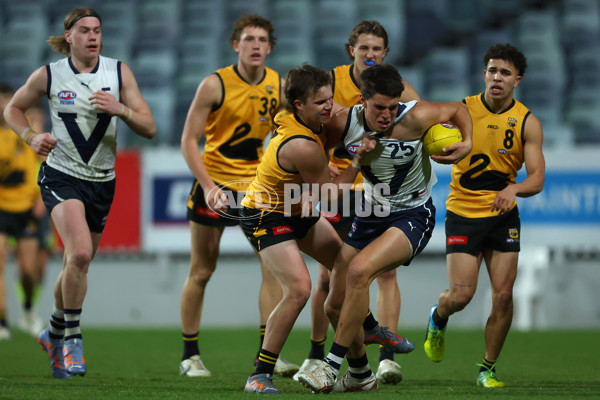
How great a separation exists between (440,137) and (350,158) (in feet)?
3.91

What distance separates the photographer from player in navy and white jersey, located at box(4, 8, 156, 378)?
18.8 feet

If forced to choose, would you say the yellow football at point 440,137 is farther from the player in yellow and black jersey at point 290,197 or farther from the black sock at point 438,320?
the black sock at point 438,320

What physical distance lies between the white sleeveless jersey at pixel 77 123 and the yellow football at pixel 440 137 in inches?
88.1

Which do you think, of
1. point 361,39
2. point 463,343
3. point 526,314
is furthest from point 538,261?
point 361,39

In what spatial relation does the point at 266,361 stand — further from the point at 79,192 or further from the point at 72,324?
the point at 79,192

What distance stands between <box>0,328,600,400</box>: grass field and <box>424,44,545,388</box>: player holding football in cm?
60

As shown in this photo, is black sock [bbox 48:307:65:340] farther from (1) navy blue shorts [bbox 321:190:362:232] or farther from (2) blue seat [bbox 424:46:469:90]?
(2) blue seat [bbox 424:46:469:90]

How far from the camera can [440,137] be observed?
16.7 ft

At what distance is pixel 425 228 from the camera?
5.26 meters

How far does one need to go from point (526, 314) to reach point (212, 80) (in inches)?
227

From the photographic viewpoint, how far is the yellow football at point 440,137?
508cm

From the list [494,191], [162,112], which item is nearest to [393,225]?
[494,191]

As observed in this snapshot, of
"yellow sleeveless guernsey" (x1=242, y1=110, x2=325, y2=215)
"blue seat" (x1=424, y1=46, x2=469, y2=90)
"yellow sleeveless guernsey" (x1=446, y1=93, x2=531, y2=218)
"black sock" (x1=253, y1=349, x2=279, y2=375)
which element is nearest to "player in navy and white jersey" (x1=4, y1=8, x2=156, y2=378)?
"yellow sleeveless guernsey" (x1=242, y1=110, x2=325, y2=215)

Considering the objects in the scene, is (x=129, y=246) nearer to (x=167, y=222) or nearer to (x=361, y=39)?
(x=167, y=222)
